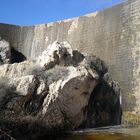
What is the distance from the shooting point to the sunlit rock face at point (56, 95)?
1022 centimetres

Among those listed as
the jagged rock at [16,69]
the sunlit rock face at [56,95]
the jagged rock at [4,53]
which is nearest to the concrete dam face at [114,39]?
the sunlit rock face at [56,95]

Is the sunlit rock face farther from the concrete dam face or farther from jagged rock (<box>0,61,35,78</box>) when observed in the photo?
the concrete dam face

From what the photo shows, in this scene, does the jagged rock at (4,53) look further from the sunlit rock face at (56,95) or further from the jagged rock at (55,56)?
the jagged rock at (55,56)

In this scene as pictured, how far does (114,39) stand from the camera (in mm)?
15828

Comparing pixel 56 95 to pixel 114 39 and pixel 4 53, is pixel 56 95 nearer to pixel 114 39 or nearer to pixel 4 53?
pixel 114 39

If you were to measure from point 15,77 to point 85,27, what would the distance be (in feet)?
24.3

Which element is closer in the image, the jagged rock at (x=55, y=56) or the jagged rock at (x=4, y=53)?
the jagged rock at (x=55, y=56)

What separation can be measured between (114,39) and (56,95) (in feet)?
18.9

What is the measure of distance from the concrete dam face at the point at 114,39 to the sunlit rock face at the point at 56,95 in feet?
2.23

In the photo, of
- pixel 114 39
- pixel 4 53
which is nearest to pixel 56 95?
pixel 114 39

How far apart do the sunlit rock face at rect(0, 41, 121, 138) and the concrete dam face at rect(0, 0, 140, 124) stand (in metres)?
0.68

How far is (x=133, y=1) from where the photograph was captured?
50.4ft

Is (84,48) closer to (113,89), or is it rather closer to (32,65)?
(113,89)

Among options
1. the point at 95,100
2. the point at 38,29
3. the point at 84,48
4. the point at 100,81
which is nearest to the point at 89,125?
the point at 95,100
